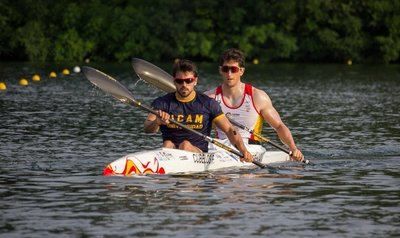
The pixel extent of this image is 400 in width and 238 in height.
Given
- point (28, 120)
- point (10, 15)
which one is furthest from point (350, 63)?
point (28, 120)

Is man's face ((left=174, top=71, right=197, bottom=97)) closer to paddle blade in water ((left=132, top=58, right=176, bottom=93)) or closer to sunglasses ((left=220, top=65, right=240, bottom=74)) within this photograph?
sunglasses ((left=220, top=65, right=240, bottom=74))

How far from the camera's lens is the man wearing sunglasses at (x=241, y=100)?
69.8 ft

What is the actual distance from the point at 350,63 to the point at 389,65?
2.93m

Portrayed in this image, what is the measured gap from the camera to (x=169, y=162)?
1961cm

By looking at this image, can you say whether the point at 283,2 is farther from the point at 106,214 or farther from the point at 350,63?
the point at 106,214

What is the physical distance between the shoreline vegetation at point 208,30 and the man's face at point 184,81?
5142 cm

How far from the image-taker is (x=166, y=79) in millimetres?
22641

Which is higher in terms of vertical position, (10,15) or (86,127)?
(10,15)

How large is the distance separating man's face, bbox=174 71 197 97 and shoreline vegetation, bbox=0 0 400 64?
51424mm

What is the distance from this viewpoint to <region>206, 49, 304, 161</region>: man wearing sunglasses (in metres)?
21.3

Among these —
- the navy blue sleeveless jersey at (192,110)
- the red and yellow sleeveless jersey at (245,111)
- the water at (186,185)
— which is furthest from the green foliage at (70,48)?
the navy blue sleeveless jersey at (192,110)

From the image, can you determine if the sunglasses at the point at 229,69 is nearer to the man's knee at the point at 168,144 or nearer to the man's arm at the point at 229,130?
the man's arm at the point at 229,130

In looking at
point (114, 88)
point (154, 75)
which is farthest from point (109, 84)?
point (154, 75)

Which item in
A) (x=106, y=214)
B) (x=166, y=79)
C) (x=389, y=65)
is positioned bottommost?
(x=106, y=214)
